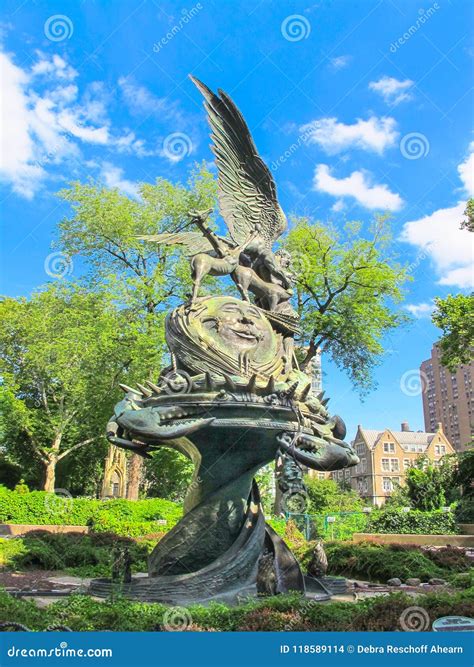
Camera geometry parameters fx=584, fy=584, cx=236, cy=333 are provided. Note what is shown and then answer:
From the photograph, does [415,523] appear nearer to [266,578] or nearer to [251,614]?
[266,578]

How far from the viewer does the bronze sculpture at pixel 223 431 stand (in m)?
9.66

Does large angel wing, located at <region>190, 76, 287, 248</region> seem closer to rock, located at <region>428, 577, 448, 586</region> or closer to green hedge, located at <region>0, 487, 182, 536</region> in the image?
rock, located at <region>428, 577, 448, 586</region>

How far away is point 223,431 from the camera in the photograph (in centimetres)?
995

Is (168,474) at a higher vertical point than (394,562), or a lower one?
higher

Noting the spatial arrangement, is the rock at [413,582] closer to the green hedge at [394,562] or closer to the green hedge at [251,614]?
the green hedge at [394,562]

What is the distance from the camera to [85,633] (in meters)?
6.71

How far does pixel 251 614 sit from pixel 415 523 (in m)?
18.0

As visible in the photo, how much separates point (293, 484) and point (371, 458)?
81.0 metres

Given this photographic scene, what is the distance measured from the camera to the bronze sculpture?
31.7ft

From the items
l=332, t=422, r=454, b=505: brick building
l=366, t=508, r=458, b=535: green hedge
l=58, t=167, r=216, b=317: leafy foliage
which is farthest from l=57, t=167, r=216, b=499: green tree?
l=332, t=422, r=454, b=505: brick building
